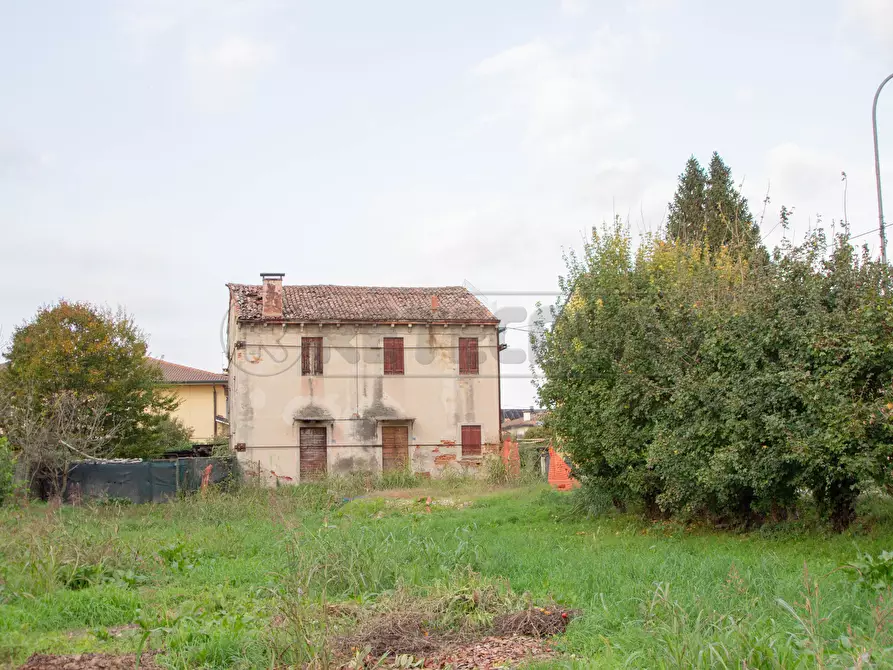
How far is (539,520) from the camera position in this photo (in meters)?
16.2

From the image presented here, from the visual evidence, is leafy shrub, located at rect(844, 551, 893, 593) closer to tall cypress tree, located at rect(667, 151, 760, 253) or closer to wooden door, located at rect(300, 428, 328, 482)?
wooden door, located at rect(300, 428, 328, 482)

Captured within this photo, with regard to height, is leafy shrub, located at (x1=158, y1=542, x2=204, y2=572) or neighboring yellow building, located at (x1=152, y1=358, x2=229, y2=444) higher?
neighboring yellow building, located at (x1=152, y1=358, x2=229, y2=444)

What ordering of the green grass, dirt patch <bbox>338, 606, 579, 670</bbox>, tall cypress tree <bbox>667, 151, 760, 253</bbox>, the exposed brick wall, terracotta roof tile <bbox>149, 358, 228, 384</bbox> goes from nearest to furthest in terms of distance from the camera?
the green grass < dirt patch <bbox>338, 606, 579, 670</bbox> < the exposed brick wall < tall cypress tree <bbox>667, 151, 760, 253</bbox> < terracotta roof tile <bbox>149, 358, 228, 384</bbox>

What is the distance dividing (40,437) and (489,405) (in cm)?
1580

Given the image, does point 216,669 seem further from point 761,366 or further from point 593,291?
point 593,291

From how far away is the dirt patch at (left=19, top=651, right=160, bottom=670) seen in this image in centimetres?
571

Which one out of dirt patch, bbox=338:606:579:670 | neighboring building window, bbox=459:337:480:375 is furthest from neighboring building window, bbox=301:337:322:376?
dirt patch, bbox=338:606:579:670

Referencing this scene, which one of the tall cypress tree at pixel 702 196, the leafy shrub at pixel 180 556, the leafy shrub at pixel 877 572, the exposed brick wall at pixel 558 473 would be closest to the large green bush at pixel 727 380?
the leafy shrub at pixel 877 572

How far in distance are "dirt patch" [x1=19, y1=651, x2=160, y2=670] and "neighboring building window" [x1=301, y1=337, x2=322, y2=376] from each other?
23.5m

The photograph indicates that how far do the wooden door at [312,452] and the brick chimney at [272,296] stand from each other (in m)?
4.42

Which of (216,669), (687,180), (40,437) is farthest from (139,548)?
(687,180)

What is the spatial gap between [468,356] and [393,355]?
296 centimetres

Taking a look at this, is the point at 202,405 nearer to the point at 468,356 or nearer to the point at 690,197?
the point at 468,356

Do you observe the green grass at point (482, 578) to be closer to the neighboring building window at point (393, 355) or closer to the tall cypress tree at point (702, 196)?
the neighboring building window at point (393, 355)
